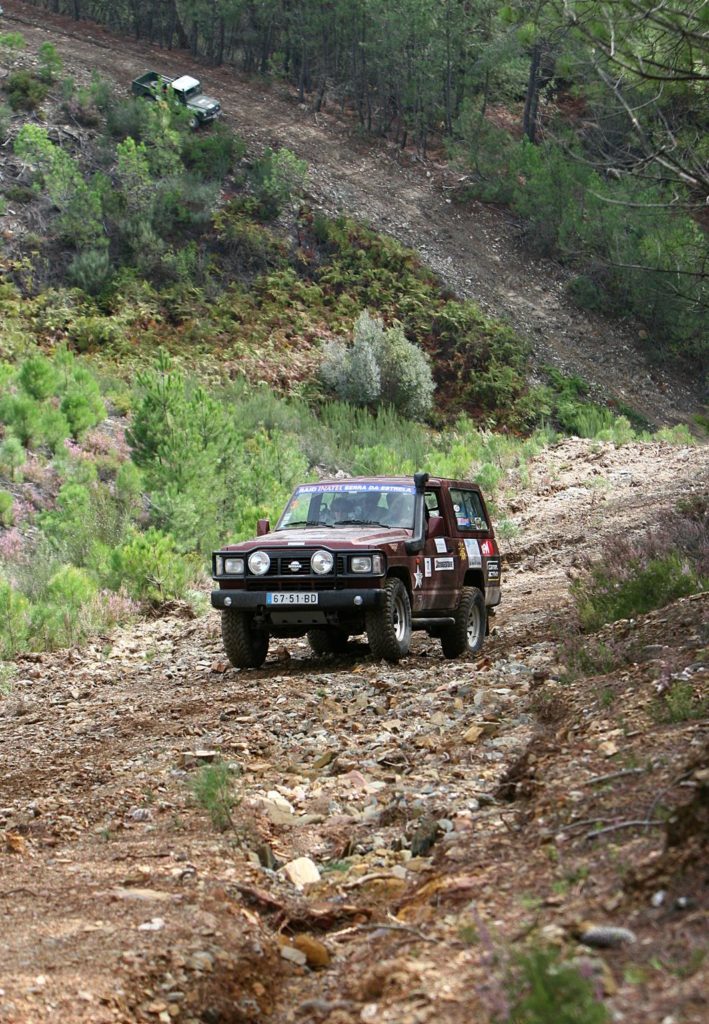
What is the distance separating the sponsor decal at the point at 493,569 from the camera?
1286 centimetres

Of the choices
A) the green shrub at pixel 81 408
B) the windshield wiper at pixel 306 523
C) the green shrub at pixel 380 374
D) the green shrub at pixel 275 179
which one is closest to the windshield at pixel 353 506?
the windshield wiper at pixel 306 523

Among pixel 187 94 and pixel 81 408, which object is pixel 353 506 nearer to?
pixel 81 408

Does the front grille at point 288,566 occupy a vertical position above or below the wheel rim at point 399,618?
above

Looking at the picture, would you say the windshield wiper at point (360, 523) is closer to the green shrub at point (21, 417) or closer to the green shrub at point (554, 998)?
the green shrub at point (554, 998)

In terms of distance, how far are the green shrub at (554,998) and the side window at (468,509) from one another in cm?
918

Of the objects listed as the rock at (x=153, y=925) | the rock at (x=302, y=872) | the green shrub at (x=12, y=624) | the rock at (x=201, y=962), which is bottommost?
the green shrub at (x=12, y=624)

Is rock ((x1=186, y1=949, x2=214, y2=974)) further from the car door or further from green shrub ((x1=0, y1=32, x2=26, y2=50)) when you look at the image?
green shrub ((x1=0, y1=32, x2=26, y2=50))

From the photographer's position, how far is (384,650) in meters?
10.7

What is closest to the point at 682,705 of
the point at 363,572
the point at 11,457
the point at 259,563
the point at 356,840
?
the point at 356,840

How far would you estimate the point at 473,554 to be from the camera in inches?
491

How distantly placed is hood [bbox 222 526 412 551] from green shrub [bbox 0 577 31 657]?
345 cm

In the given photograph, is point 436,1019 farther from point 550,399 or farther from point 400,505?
point 550,399

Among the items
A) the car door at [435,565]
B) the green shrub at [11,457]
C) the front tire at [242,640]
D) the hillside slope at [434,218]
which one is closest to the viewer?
the front tire at [242,640]

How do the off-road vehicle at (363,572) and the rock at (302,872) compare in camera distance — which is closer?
the rock at (302,872)
